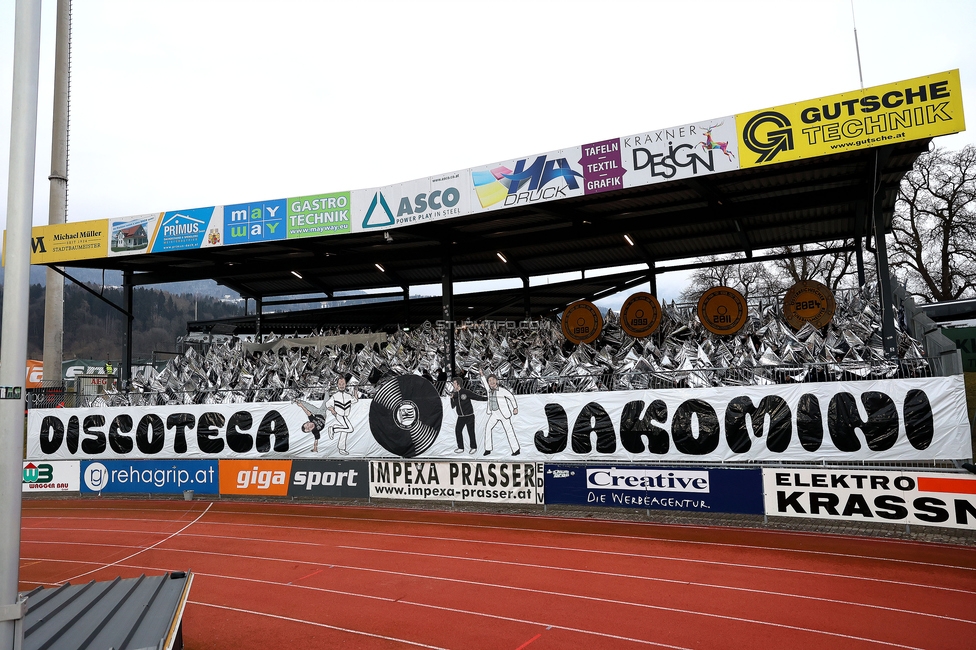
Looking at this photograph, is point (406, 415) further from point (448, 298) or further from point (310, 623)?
point (310, 623)

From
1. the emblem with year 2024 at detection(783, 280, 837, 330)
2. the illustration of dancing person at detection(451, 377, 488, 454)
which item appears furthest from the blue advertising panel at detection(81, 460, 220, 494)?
the emblem with year 2024 at detection(783, 280, 837, 330)

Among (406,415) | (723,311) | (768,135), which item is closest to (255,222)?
(406,415)

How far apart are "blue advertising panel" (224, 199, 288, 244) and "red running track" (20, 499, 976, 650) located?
7.68 metres

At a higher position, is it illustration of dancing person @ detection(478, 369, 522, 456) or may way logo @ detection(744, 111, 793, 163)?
may way logo @ detection(744, 111, 793, 163)

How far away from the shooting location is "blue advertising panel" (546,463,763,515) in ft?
40.3

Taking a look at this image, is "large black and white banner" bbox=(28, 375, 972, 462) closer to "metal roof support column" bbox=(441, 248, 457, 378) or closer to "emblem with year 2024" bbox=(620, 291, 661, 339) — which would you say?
"metal roof support column" bbox=(441, 248, 457, 378)

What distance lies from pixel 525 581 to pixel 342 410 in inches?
341

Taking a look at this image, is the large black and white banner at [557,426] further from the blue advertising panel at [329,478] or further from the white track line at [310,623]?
the white track line at [310,623]

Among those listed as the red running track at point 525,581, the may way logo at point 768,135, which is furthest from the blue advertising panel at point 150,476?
the may way logo at point 768,135

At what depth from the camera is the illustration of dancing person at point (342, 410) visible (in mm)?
16625

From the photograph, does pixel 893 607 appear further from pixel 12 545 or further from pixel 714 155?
pixel 12 545

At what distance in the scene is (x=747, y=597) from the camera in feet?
27.7

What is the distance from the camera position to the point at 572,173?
14.1 m

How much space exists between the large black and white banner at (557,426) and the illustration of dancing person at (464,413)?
4 centimetres
